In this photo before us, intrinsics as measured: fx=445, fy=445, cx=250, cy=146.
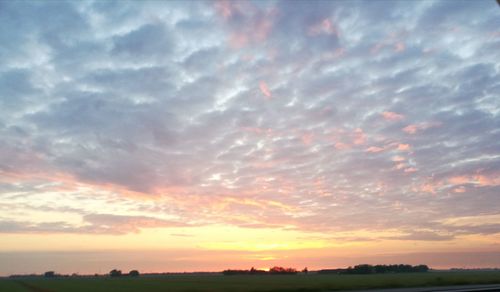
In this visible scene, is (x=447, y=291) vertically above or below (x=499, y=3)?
below

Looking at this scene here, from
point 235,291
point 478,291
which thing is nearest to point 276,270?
point 235,291

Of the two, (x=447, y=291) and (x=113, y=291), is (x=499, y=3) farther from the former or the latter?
(x=113, y=291)

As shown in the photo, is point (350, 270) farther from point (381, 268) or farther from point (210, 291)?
point (210, 291)

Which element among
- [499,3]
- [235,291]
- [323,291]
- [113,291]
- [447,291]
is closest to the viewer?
[499,3]

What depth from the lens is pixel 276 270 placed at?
633 ft

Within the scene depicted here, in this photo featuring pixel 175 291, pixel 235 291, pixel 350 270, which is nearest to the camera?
pixel 235 291

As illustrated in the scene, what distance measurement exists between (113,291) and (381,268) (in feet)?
500

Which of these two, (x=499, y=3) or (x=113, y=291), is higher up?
(x=499, y=3)

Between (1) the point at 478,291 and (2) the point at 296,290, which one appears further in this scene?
(2) the point at 296,290

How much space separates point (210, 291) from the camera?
5478 centimetres

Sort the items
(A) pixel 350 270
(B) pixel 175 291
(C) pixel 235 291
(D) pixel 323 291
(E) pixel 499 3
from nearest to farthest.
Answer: (E) pixel 499 3, (D) pixel 323 291, (C) pixel 235 291, (B) pixel 175 291, (A) pixel 350 270

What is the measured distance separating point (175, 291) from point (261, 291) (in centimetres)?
1350

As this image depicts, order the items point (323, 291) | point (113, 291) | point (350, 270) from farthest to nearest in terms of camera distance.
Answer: point (350, 270) → point (113, 291) → point (323, 291)

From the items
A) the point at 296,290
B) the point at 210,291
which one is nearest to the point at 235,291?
the point at 210,291
